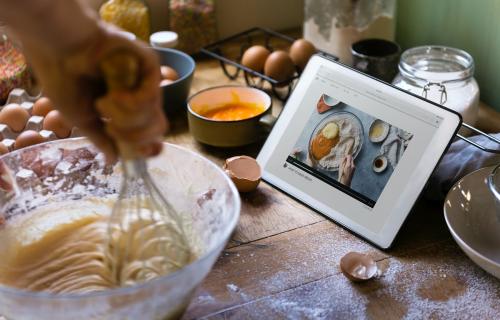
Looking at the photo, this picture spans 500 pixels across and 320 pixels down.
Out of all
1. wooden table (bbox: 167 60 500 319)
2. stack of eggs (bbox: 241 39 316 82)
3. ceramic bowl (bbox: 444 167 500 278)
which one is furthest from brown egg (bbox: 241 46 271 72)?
ceramic bowl (bbox: 444 167 500 278)

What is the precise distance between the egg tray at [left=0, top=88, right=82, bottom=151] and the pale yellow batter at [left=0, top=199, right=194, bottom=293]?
0.21m

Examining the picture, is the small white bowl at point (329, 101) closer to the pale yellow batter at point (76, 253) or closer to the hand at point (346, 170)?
the hand at point (346, 170)

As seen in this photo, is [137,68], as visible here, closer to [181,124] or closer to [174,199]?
[174,199]

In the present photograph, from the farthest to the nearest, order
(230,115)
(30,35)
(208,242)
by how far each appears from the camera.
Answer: (230,115) → (208,242) → (30,35)

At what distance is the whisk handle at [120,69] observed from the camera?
1.51 ft

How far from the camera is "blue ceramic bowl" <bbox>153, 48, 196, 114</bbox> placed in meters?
1.01

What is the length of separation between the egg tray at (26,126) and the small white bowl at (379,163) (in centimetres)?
44

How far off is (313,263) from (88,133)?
344mm

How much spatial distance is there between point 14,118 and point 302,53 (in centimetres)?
49

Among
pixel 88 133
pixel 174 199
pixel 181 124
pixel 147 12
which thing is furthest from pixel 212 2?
pixel 88 133

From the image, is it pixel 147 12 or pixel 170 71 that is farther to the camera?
pixel 147 12

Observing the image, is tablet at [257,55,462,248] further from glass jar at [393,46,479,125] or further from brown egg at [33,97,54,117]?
brown egg at [33,97,54,117]

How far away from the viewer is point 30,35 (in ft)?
1.46

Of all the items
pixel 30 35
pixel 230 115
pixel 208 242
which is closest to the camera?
pixel 30 35
